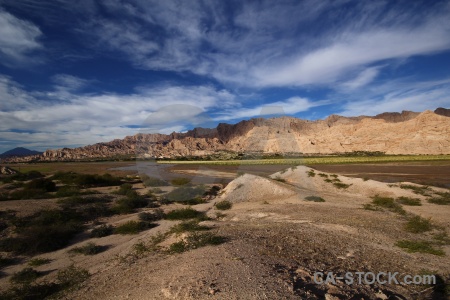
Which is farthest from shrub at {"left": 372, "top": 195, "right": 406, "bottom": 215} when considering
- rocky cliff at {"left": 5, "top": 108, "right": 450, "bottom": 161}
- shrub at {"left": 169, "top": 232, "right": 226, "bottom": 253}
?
rocky cliff at {"left": 5, "top": 108, "right": 450, "bottom": 161}

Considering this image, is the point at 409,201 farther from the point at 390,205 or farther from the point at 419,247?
the point at 419,247

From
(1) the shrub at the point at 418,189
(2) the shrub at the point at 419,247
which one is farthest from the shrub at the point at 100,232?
(1) the shrub at the point at 418,189

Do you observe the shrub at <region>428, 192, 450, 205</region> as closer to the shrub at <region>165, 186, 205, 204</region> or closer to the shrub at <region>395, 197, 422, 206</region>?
the shrub at <region>395, 197, 422, 206</region>

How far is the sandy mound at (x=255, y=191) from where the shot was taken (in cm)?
2000

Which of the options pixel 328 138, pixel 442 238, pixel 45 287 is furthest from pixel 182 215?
pixel 328 138

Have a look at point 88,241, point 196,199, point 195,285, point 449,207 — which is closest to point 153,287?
point 195,285

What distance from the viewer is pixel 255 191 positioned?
20891 millimetres

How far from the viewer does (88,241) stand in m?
11.0

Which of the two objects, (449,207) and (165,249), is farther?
(449,207)

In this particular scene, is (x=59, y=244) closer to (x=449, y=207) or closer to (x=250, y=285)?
(x=250, y=285)

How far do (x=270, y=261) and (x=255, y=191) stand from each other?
13.9 meters

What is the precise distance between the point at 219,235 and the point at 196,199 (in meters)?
10.3

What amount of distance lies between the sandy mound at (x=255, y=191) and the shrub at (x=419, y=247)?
10969 mm

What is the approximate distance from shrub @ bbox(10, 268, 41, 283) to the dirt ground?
278 mm
